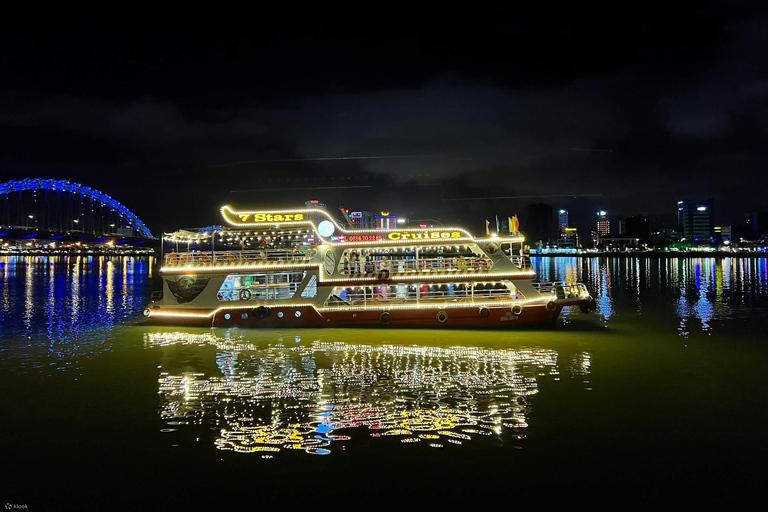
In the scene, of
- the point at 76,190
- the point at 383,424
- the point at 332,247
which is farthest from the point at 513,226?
the point at 76,190

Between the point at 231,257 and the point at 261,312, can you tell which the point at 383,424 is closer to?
the point at 261,312

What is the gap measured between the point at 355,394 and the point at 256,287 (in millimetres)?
12890

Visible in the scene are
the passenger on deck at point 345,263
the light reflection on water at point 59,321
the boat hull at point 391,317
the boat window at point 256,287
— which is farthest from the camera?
the boat window at point 256,287

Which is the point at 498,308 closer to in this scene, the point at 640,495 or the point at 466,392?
the point at 466,392

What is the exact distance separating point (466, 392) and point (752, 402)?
6.37 m

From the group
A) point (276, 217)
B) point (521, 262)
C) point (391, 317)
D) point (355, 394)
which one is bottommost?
point (355, 394)

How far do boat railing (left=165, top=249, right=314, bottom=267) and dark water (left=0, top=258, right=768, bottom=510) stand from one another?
14.5 feet

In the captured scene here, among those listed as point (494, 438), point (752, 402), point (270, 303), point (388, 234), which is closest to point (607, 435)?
point (494, 438)

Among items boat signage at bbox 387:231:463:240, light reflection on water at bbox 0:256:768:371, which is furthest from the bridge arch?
boat signage at bbox 387:231:463:240

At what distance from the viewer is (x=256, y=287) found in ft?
80.4

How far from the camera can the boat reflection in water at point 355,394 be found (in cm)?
1020

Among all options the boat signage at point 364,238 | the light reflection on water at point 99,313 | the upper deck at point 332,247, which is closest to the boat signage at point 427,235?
the upper deck at point 332,247

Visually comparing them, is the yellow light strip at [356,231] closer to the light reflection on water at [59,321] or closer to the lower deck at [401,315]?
the lower deck at [401,315]

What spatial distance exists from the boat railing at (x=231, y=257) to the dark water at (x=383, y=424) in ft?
14.5
